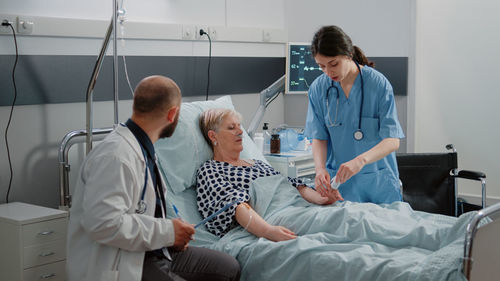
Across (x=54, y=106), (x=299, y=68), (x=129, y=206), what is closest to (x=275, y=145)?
(x=299, y=68)

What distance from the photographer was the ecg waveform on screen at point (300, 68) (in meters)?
3.92

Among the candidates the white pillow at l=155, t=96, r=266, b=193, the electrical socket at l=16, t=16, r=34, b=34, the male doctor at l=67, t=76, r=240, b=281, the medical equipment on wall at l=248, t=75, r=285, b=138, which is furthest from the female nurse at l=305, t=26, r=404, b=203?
the electrical socket at l=16, t=16, r=34, b=34

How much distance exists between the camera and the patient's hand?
94.3 inches

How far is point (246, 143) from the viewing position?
10.5ft

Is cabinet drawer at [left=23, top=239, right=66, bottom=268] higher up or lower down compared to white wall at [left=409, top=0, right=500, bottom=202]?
lower down

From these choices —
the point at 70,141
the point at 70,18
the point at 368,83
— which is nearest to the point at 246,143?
the point at 368,83

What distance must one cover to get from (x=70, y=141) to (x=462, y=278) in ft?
7.01

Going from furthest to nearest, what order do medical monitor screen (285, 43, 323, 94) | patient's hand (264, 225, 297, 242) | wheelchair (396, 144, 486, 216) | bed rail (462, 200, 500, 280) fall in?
medical monitor screen (285, 43, 323, 94) → wheelchair (396, 144, 486, 216) → patient's hand (264, 225, 297, 242) → bed rail (462, 200, 500, 280)

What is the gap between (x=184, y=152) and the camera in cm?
286

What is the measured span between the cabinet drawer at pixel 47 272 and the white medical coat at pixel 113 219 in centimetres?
88

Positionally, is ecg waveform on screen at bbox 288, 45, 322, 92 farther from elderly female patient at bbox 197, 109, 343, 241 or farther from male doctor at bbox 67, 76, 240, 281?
male doctor at bbox 67, 76, 240, 281

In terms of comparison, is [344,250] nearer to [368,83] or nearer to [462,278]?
[462,278]

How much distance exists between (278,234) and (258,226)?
11 centimetres

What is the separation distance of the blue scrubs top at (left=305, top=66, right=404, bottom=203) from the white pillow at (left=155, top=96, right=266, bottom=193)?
0.59 meters
